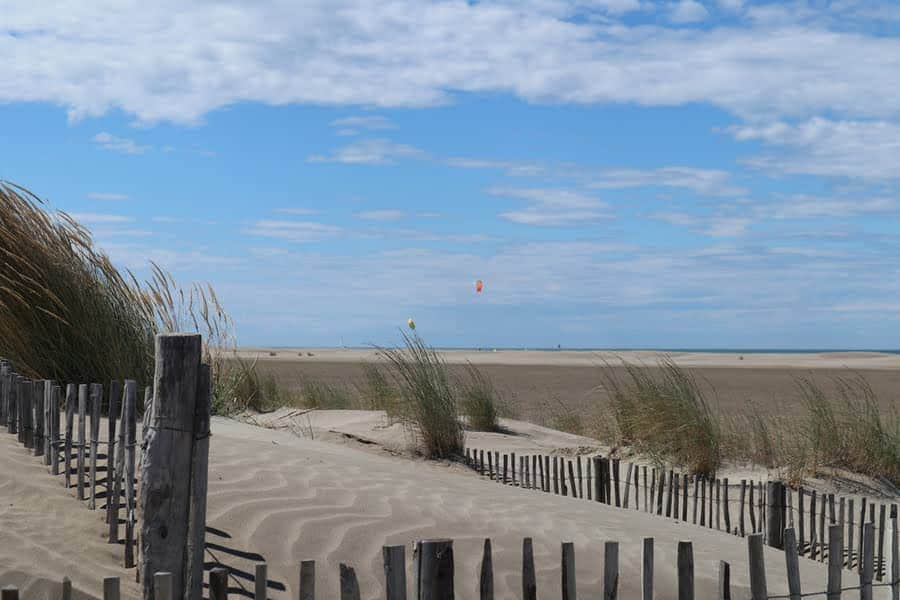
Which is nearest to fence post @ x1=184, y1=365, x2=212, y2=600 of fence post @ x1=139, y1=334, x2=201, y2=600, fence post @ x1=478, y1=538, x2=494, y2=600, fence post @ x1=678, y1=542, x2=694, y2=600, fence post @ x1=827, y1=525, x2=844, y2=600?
fence post @ x1=139, y1=334, x2=201, y2=600

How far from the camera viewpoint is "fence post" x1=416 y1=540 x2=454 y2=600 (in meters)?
3.03

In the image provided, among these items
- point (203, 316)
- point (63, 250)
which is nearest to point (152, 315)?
point (63, 250)

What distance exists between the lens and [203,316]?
10.0m

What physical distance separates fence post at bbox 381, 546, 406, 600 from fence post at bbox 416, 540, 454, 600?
4.2 inches

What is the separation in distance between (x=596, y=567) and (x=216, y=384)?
222 inches

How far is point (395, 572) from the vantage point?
2920 millimetres

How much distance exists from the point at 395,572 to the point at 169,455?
3.39 ft

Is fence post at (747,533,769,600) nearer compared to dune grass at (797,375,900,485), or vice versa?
fence post at (747,533,769,600)

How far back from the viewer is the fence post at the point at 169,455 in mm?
3473

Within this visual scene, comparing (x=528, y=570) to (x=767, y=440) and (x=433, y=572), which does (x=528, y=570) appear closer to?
(x=433, y=572)

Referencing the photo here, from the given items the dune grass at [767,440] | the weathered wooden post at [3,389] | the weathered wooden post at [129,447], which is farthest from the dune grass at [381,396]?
the weathered wooden post at [129,447]

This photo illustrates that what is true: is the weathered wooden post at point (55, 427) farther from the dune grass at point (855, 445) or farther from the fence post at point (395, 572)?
the dune grass at point (855, 445)

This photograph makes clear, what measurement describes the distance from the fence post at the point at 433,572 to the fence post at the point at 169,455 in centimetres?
98

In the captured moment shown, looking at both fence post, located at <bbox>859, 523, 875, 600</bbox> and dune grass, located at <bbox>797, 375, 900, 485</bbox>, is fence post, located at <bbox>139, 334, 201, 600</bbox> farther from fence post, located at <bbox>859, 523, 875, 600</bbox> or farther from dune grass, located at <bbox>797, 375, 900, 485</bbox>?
dune grass, located at <bbox>797, 375, 900, 485</bbox>
